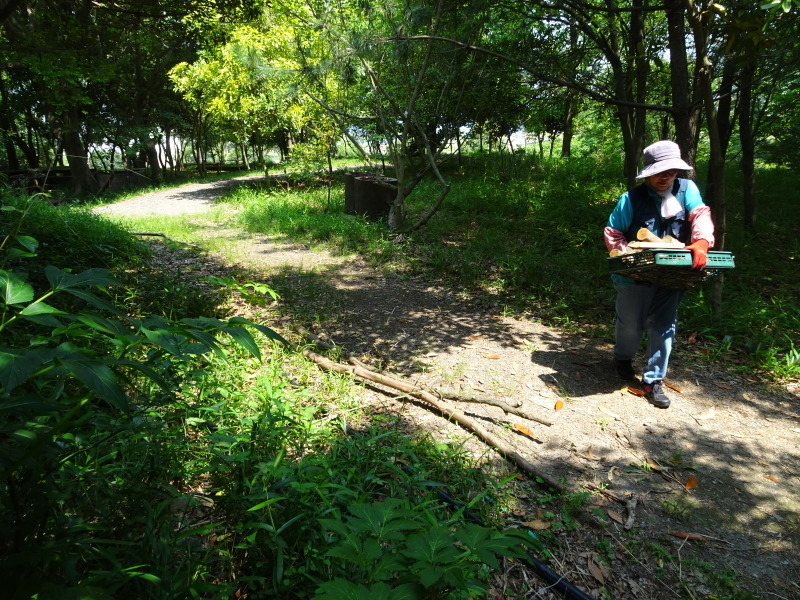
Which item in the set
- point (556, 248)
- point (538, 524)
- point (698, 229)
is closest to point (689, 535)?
point (538, 524)

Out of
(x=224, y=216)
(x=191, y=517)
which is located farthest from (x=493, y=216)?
(x=191, y=517)

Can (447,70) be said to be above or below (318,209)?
above

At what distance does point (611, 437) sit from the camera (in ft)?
10.2

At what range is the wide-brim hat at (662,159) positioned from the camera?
3076 mm

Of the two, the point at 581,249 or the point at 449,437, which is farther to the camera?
the point at 581,249

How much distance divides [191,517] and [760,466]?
11.2ft

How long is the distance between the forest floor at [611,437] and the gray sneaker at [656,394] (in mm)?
54

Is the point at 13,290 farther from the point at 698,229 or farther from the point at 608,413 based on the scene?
the point at 698,229

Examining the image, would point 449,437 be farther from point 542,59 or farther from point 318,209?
point 318,209

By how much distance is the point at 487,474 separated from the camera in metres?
2.59

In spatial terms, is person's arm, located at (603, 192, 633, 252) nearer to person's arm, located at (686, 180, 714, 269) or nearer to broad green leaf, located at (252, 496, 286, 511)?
person's arm, located at (686, 180, 714, 269)

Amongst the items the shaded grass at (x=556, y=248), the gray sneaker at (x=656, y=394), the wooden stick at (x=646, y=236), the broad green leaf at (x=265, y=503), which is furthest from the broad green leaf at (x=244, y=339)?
the shaded grass at (x=556, y=248)

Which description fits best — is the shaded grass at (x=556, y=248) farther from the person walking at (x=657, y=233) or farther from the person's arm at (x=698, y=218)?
the person's arm at (x=698, y=218)

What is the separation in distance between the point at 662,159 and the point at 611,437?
2011mm
